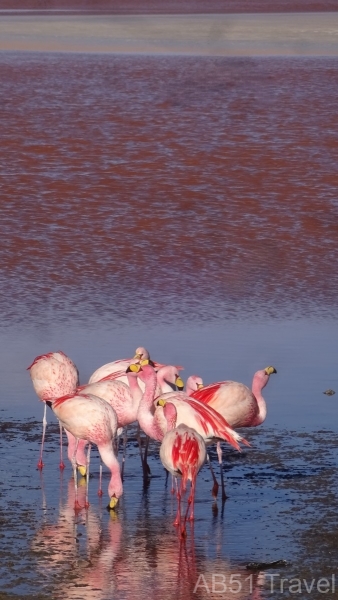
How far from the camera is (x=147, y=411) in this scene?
715cm

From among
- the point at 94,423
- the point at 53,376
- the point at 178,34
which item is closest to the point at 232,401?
the point at 94,423

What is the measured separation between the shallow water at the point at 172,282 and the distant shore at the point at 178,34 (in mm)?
2417

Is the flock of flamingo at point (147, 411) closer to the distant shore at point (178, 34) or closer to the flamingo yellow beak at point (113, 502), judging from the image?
the flamingo yellow beak at point (113, 502)

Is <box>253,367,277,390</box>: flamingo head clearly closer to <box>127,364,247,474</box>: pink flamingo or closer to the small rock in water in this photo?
<box>127,364,247,474</box>: pink flamingo

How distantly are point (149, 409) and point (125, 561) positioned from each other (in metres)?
1.35

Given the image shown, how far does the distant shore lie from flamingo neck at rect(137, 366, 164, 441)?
60.9 ft

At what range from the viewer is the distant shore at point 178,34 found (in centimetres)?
2636

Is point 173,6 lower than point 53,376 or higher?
higher

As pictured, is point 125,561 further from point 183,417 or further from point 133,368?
point 133,368

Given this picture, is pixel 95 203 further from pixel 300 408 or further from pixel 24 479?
pixel 24 479

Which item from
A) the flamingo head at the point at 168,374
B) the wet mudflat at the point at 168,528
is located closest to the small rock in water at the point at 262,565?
the wet mudflat at the point at 168,528

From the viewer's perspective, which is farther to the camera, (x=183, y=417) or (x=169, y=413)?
(x=183, y=417)

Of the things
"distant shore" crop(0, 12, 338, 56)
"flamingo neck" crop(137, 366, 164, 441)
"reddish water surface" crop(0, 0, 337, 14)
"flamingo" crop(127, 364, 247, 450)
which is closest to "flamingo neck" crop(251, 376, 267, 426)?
"flamingo" crop(127, 364, 247, 450)

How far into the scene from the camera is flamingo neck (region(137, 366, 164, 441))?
7098 mm
